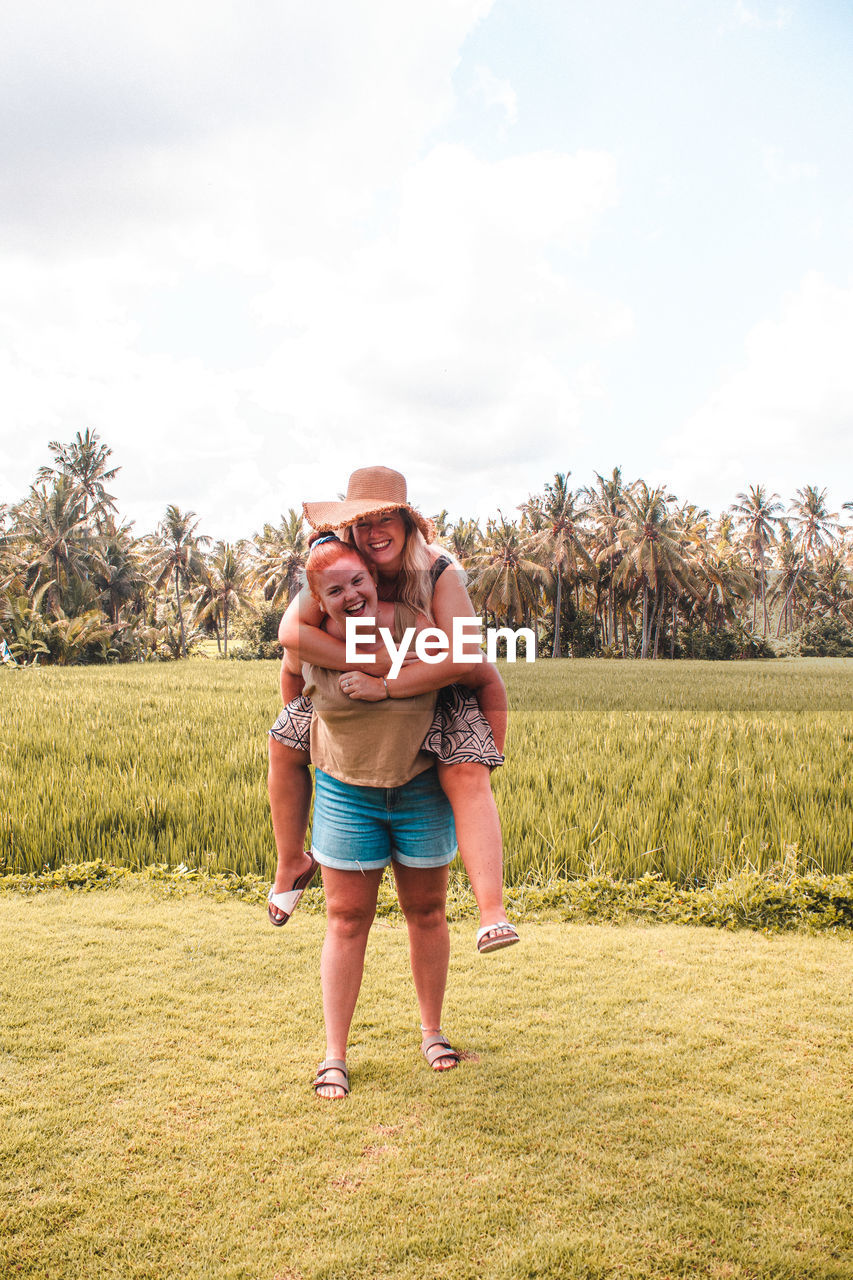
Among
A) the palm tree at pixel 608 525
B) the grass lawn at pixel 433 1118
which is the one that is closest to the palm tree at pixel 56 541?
the palm tree at pixel 608 525

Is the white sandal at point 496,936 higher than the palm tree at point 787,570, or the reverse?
the palm tree at point 787,570

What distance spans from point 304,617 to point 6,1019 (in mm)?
1738

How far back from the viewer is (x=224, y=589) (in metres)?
53.0

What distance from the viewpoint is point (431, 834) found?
2.30 m

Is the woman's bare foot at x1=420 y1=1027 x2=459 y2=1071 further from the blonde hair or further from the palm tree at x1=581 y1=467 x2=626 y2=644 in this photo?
the palm tree at x1=581 y1=467 x2=626 y2=644

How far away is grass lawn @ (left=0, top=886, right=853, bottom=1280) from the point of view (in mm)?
1717

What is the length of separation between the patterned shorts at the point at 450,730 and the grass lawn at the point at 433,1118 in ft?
3.12

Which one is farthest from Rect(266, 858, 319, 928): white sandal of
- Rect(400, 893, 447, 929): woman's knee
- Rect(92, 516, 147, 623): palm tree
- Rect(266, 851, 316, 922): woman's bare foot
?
Rect(92, 516, 147, 623): palm tree

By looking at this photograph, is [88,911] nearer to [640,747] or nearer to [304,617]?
[304,617]

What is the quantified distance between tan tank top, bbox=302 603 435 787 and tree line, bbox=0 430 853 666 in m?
32.6

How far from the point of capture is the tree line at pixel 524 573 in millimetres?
38406

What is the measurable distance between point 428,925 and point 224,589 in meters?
52.5

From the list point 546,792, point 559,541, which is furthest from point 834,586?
point 546,792

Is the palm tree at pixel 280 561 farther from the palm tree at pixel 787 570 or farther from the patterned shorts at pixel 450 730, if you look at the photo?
the patterned shorts at pixel 450 730
